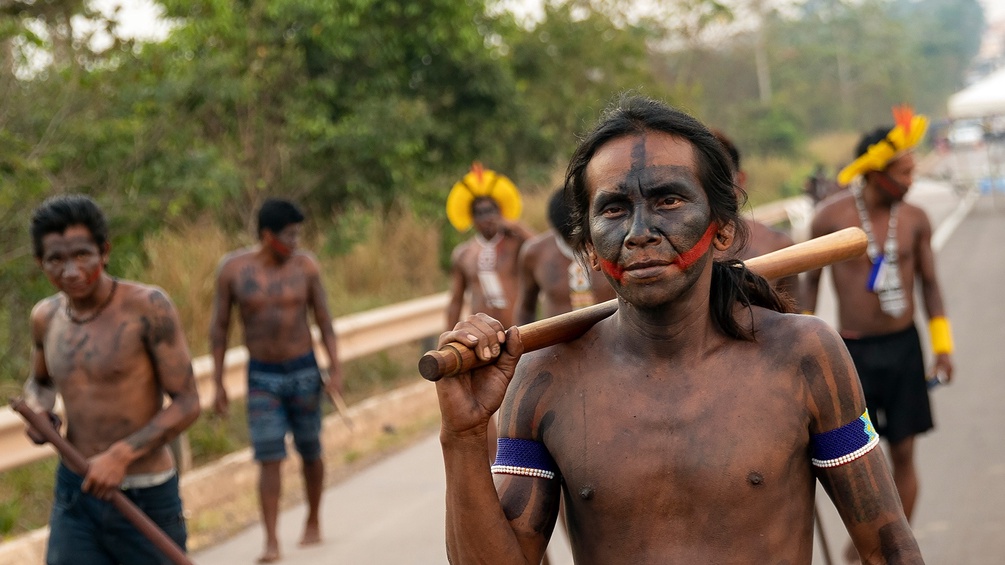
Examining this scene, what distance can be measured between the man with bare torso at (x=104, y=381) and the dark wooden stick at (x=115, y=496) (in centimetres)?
17

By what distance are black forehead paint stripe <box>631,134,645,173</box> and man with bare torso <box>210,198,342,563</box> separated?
5803mm

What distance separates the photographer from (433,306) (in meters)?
12.9

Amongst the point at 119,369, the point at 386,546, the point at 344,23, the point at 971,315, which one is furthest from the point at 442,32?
the point at 119,369

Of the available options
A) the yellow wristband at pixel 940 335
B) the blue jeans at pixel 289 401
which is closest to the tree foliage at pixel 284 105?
the yellow wristband at pixel 940 335

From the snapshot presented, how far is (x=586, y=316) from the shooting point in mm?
2938

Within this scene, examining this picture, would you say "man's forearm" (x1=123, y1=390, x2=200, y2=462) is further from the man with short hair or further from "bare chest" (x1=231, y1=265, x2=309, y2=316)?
the man with short hair

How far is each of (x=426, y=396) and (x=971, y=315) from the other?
22.8 ft

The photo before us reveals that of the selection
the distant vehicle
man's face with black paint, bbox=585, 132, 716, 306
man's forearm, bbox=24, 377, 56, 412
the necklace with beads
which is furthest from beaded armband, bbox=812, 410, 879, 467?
the distant vehicle

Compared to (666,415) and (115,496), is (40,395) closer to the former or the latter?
(115,496)

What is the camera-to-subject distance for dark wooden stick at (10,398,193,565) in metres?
4.87

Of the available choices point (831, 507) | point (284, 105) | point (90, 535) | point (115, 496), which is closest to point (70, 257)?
point (115, 496)

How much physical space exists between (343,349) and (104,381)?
5.81 meters

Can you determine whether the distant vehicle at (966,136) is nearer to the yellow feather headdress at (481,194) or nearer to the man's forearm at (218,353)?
the yellow feather headdress at (481,194)

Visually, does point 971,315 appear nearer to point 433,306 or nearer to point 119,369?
point 433,306
